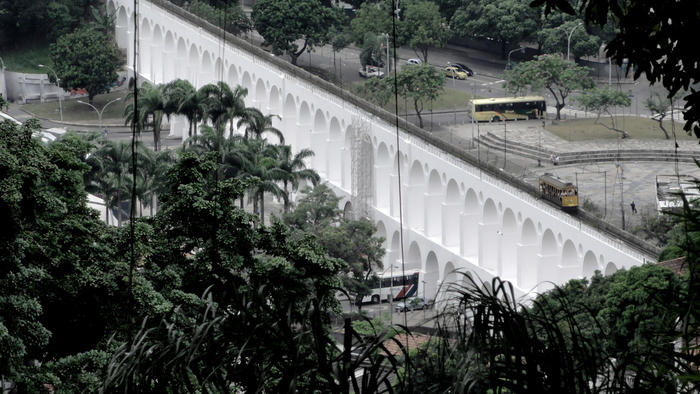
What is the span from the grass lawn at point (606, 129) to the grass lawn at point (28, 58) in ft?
111

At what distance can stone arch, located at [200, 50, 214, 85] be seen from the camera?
88.4 m

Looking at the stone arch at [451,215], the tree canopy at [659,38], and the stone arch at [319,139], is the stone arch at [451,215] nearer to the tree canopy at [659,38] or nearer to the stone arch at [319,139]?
the stone arch at [319,139]

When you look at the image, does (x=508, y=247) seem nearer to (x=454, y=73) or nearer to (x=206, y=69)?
(x=454, y=73)

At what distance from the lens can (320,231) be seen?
59469mm

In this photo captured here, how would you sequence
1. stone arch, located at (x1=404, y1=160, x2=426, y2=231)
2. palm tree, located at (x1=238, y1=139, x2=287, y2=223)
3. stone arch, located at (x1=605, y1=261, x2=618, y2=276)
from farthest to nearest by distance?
1. stone arch, located at (x1=404, y1=160, x2=426, y2=231)
2. palm tree, located at (x1=238, y1=139, x2=287, y2=223)
3. stone arch, located at (x1=605, y1=261, x2=618, y2=276)

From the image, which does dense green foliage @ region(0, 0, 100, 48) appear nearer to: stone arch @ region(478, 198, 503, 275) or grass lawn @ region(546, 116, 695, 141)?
grass lawn @ region(546, 116, 695, 141)

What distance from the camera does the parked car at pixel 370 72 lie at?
88.1 metres

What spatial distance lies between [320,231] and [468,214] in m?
7.18

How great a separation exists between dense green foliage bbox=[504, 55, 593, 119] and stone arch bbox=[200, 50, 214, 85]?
19.1 meters

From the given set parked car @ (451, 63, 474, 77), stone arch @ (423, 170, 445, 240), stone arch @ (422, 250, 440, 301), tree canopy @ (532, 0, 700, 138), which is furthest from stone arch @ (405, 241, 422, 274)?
tree canopy @ (532, 0, 700, 138)

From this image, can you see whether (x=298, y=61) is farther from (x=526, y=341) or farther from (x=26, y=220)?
(x=526, y=341)

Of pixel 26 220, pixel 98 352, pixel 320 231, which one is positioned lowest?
pixel 320 231

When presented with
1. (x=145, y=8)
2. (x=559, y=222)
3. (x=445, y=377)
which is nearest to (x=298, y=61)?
(x=145, y=8)

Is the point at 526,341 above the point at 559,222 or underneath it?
above
